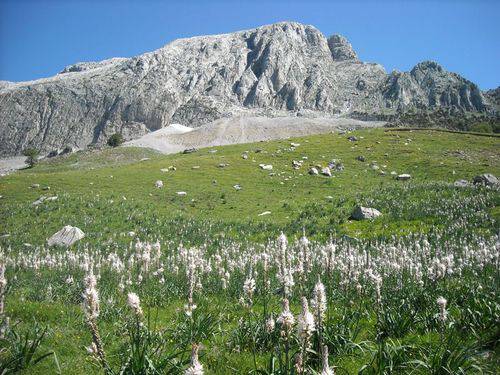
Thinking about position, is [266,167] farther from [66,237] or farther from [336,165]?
[66,237]

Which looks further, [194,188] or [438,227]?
[194,188]

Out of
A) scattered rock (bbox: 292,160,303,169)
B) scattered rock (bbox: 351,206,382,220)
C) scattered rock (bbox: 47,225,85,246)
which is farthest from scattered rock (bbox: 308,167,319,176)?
scattered rock (bbox: 47,225,85,246)

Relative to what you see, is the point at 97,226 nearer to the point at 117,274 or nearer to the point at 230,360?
the point at 117,274

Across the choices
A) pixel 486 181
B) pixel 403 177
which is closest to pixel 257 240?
pixel 486 181

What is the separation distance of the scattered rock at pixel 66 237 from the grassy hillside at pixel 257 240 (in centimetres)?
79

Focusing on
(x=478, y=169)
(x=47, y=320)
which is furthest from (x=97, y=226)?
(x=478, y=169)

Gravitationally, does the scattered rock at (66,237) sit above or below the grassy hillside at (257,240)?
below

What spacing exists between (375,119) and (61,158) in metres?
107

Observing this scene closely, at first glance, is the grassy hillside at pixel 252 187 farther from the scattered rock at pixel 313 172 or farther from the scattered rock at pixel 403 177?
the scattered rock at pixel 313 172

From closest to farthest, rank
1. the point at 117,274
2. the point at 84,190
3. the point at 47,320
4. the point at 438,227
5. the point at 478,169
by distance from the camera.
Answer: the point at 47,320, the point at 117,274, the point at 438,227, the point at 84,190, the point at 478,169

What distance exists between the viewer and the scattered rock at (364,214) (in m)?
27.7

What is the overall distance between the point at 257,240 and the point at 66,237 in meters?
13.4

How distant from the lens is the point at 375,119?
13650 cm

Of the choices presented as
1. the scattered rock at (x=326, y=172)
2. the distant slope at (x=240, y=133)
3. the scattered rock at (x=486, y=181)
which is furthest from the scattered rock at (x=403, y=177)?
the distant slope at (x=240, y=133)
